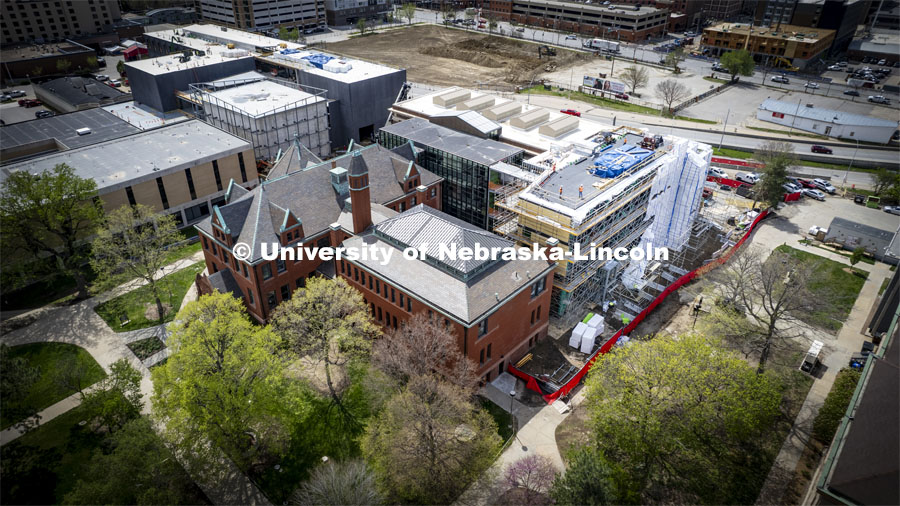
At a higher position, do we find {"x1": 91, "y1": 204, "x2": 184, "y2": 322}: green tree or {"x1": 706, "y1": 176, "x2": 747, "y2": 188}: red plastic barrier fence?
{"x1": 91, "y1": 204, "x2": 184, "y2": 322}: green tree

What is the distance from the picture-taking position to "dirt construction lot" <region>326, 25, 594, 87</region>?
157250 millimetres

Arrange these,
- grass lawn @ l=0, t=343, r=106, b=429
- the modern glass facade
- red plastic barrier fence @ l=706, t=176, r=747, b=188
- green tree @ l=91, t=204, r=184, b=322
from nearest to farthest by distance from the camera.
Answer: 1. grass lawn @ l=0, t=343, r=106, b=429
2. green tree @ l=91, t=204, r=184, b=322
3. the modern glass facade
4. red plastic barrier fence @ l=706, t=176, r=747, b=188

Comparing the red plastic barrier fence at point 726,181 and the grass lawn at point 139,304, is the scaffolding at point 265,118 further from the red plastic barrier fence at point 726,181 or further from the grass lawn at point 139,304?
the red plastic barrier fence at point 726,181

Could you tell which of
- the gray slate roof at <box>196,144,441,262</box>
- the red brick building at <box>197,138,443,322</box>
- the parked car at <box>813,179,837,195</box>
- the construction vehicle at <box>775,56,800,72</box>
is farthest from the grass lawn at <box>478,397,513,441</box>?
the construction vehicle at <box>775,56,800,72</box>

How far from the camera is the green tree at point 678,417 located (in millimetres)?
Result: 40219

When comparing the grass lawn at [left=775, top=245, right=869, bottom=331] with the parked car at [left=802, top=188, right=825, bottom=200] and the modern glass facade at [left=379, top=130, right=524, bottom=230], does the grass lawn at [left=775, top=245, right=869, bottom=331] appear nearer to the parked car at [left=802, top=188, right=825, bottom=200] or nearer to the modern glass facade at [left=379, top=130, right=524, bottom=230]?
the parked car at [left=802, top=188, right=825, bottom=200]

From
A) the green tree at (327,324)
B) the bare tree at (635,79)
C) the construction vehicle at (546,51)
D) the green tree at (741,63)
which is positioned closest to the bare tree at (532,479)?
the green tree at (327,324)

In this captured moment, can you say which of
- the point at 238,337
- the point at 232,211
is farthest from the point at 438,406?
the point at 232,211

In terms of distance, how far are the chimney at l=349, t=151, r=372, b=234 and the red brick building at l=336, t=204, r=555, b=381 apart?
5.41 feet

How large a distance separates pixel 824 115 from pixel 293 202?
123 metres

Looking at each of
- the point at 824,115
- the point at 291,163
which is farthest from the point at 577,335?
the point at 824,115

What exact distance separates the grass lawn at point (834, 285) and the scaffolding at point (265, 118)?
81277 millimetres

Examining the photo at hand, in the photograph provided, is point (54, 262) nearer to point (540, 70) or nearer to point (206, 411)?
point (206, 411)

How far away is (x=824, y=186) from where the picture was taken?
9406 cm
